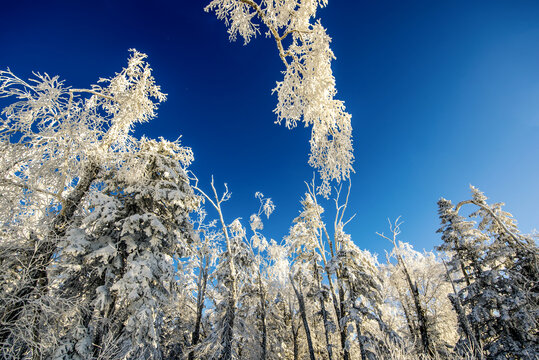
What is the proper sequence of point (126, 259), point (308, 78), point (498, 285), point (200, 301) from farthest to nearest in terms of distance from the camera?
point (200, 301) → point (498, 285) → point (126, 259) → point (308, 78)

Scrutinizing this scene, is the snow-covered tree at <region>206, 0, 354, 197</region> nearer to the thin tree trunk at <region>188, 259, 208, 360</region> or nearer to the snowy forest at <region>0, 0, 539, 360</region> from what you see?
the snowy forest at <region>0, 0, 539, 360</region>

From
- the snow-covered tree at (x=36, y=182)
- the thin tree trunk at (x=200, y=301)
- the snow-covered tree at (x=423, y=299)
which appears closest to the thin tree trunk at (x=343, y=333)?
the snow-covered tree at (x=423, y=299)

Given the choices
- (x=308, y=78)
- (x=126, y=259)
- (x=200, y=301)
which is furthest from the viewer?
(x=200, y=301)

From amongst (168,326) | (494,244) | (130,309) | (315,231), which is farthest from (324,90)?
(168,326)

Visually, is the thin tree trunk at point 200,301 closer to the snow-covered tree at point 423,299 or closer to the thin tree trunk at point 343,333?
the thin tree trunk at point 343,333

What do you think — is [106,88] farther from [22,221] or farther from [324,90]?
[324,90]

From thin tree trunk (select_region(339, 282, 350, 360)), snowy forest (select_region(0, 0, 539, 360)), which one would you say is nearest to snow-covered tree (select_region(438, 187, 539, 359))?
snowy forest (select_region(0, 0, 539, 360))

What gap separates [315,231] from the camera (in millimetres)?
14578

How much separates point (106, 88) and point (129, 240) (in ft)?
16.7

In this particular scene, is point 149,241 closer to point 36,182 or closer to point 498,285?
point 36,182

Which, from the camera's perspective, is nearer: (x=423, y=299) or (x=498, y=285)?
(x=498, y=285)

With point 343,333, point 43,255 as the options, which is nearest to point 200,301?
point 343,333

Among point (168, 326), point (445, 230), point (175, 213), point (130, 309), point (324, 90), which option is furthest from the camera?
point (168, 326)

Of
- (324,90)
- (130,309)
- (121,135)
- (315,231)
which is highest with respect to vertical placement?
(315,231)
